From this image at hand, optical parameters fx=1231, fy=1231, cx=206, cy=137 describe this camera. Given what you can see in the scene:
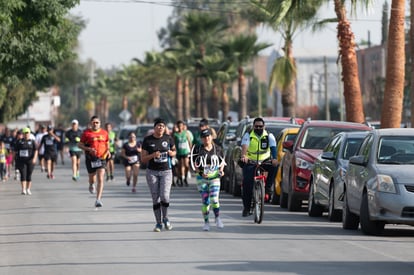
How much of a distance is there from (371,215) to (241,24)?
10097 cm

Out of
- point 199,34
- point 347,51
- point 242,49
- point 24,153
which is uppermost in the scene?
point 199,34

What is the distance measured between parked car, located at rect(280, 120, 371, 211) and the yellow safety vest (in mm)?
2712

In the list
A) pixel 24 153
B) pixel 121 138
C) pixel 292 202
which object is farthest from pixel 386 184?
pixel 121 138

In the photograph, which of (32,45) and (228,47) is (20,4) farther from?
(228,47)

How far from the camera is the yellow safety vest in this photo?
70.6 ft

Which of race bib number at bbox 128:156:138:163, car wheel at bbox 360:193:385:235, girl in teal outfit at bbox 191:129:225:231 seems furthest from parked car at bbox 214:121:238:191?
car wheel at bbox 360:193:385:235

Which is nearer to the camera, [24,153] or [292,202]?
[292,202]

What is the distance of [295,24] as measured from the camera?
1773 inches

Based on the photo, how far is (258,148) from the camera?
848 inches

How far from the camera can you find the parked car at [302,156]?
24.2 metres

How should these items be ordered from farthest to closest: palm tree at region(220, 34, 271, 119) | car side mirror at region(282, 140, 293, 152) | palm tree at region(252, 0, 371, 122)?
palm tree at region(220, 34, 271, 119) → palm tree at region(252, 0, 371, 122) → car side mirror at region(282, 140, 293, 152)

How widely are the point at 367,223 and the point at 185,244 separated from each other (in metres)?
3.00

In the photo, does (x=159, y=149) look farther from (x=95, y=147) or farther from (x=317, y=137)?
(x=317, y=137)

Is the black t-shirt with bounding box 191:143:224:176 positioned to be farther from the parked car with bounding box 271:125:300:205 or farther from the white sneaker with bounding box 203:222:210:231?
the parked car with bounding box 271:125:300:205
